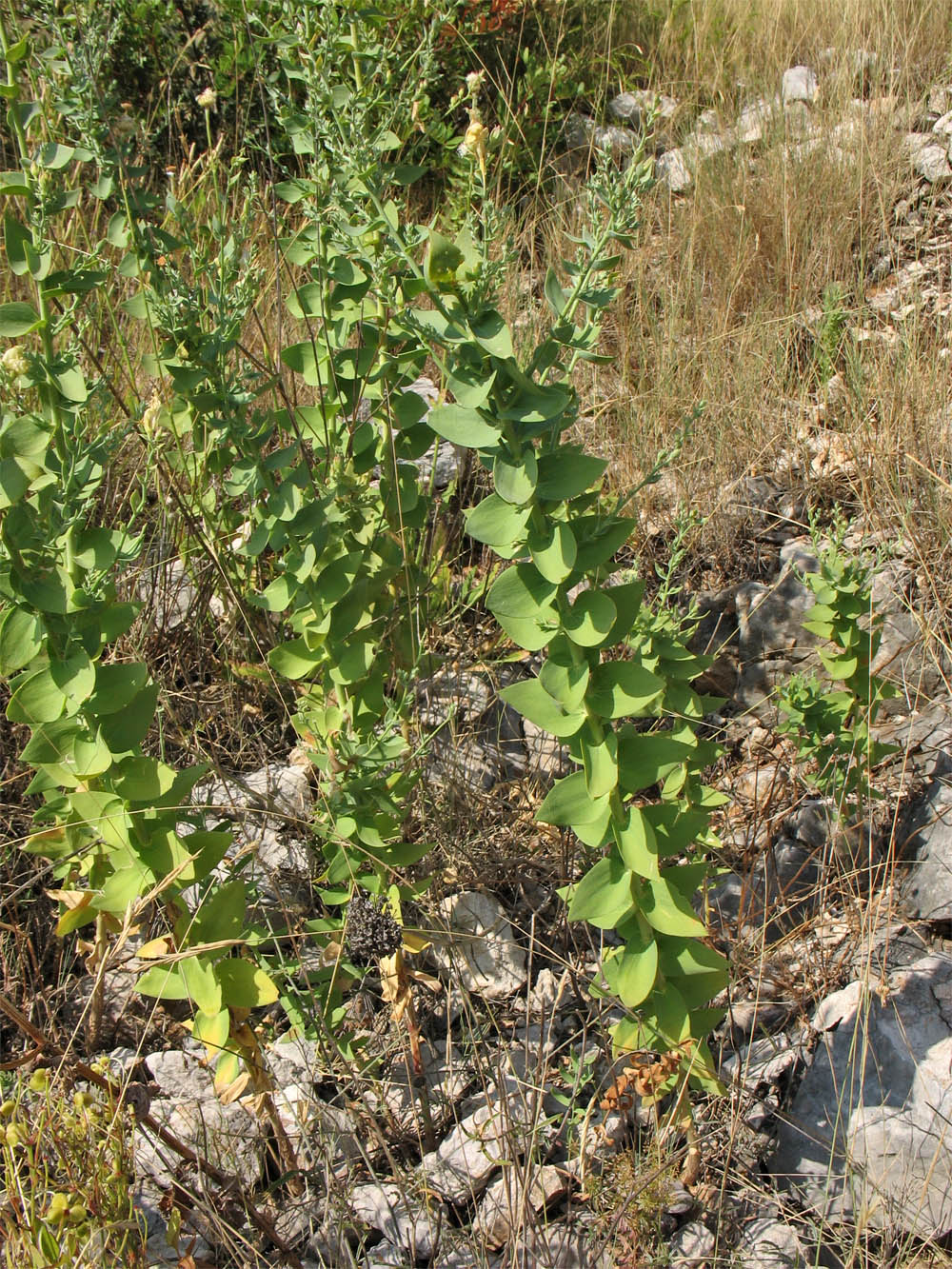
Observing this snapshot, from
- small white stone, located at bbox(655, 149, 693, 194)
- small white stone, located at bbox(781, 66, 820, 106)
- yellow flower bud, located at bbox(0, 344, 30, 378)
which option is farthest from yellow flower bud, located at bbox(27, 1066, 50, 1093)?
small white stone, located at bbox(781, 66, 820, 106)

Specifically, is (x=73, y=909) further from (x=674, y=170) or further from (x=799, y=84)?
(x=799, y=84)

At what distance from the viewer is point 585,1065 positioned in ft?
5.99

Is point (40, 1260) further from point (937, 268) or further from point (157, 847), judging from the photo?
point (937, 268)

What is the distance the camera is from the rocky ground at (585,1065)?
164cm

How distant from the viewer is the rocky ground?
1644 mm

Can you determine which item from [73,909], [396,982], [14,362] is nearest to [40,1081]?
[73,909]

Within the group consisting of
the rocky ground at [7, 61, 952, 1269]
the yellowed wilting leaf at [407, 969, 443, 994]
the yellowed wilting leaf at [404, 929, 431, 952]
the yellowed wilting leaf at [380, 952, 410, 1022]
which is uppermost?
the yellowed wilting leaf at [404, 929, 431, 952]

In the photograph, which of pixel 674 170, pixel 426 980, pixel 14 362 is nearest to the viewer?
pixel 14 362

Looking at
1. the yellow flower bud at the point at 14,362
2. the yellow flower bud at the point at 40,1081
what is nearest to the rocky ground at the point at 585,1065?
the yellow flower bud at the point at 40,1081

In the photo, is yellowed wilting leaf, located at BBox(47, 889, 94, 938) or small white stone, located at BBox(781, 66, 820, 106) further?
small white stone, located at BBox(781, 66, 820, 106)

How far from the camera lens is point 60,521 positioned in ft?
4.76

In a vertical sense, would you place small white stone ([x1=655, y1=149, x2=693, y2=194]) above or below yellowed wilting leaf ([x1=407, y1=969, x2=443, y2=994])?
above

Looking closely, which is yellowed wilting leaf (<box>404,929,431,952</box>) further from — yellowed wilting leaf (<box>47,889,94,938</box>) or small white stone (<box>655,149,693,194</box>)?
small white stone (<box>655,149,693,194</box>)

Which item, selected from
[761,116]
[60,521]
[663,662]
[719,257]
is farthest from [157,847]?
[761,116]
